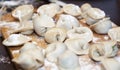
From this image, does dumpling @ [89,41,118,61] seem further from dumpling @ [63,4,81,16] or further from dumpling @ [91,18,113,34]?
dumpling @ [63,4,81,16]

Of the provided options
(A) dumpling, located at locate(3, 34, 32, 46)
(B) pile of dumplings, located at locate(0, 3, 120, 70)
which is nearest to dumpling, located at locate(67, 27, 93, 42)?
(B) pile of dumplings, located at locate(0, 3, 120, 70)

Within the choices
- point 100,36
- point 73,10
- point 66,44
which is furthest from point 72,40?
point 73,10

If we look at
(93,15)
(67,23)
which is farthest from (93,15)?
(67,23)

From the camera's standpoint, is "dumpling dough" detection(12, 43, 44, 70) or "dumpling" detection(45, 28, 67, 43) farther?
"dumpling" detection(45, 28, 67, 43)

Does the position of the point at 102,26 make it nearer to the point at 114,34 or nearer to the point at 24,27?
the point at 114,34

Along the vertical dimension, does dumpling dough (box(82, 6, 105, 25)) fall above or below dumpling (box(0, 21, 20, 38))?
above

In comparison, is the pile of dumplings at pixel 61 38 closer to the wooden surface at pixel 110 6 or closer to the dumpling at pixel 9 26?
the dumpling at pixel 9 26

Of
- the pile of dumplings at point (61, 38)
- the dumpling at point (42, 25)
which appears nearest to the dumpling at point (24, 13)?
the pile of dumplings at point (61, 38)

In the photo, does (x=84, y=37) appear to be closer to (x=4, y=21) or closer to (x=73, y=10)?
(x=73, y=10)
